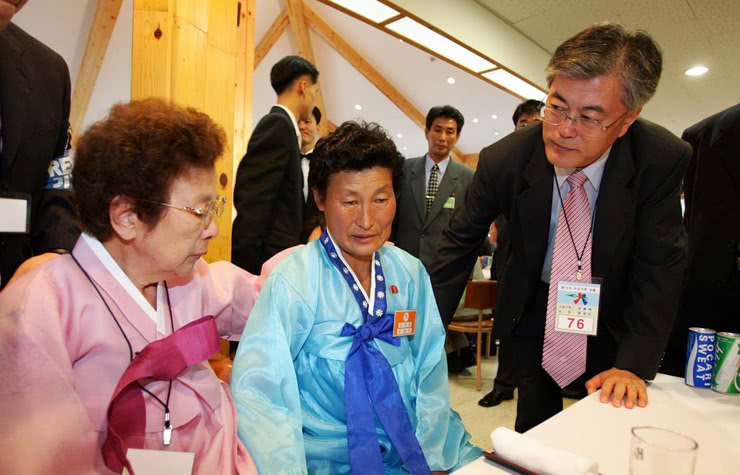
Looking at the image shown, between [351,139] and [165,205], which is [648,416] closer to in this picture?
[351,139]

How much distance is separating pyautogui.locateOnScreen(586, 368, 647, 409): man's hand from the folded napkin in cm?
48

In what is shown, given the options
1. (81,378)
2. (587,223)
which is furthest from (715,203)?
(81,378)

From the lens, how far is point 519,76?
5.12m

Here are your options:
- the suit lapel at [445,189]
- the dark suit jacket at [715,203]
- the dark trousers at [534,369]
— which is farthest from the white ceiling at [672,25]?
the dark trousers at [534,369]

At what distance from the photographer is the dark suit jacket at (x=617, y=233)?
149 cm

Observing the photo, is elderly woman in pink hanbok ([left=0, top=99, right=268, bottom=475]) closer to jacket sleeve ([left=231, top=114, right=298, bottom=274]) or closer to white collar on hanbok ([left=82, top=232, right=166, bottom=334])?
white collar on hanbok ([left=82, top=232, right=166, bottom=334])

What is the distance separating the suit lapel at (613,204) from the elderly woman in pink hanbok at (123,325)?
3.94 ft

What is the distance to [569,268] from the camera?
5.14 ft

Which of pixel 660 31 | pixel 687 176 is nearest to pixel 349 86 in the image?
pixel 660 31

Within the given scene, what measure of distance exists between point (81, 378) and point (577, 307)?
1.37 m

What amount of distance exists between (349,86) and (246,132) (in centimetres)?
741

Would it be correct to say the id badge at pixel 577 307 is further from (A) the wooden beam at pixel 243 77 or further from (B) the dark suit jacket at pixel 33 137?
(A) the wooden beam at pixel 243 77

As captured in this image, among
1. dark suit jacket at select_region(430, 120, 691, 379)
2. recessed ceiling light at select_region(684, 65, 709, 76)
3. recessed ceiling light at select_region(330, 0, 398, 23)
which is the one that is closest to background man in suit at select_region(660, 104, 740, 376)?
dark suit jacket at select_region(430, 120, 691, 379)

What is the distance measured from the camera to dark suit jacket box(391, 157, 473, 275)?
145 inches
